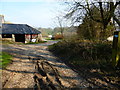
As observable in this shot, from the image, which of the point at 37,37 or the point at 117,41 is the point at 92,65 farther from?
the point at 37,37

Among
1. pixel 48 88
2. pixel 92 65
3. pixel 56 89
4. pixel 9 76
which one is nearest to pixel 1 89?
pixel 9 76

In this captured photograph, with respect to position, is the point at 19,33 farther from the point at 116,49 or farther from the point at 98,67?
the point at 116,49

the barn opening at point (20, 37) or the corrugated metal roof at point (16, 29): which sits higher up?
the corrugated metal roof at point (16, 29)

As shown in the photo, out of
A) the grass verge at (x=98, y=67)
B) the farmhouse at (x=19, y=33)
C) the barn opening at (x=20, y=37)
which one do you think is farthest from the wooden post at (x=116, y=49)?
the barn opening at (x=20, y=37)

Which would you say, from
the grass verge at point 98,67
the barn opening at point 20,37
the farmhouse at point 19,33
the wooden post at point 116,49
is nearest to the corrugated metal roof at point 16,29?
the farmhouse at point 19,33

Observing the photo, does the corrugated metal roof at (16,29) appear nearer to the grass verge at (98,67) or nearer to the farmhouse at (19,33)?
the farmhouse at (19,33)

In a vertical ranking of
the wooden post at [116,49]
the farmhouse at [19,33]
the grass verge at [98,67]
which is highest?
the farmhouse at [19,33]

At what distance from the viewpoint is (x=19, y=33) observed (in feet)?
86.9

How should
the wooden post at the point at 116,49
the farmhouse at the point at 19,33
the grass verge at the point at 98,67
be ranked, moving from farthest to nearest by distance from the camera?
the farmhouse at the point at 19,33
the wooden post at the point at 116,49
the grass verge at the point at 98,67

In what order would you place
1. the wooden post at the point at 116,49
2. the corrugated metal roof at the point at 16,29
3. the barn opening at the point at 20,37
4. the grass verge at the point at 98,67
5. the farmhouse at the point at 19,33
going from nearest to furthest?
the grass verge at the point at 98,67 → the wooden post at the point at 116,49 → the farmhouse at the point at 19,33 → the corrugated metal roof at the point at 16,29 → the barn opening at the point at 20,37

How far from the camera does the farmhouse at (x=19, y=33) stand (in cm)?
2580

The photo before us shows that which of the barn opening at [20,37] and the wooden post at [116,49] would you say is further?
the barn opening at [20,37]

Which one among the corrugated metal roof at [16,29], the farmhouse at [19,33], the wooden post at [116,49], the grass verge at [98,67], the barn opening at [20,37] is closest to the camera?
the grass verge at [98,67]

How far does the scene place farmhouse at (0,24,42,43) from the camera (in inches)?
1016
